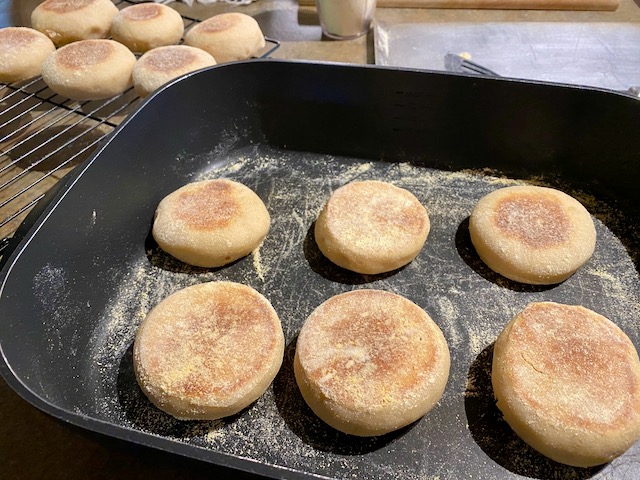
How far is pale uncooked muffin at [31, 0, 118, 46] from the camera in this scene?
1792 millimetres

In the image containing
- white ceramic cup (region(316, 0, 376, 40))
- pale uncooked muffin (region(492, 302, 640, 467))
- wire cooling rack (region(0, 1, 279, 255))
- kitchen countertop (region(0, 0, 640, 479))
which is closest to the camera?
kitchen countertop (region(0, 0, 640, 479))

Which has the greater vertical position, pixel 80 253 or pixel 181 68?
pixel 181 68

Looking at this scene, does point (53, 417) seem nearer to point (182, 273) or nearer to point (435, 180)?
point (182, 273)

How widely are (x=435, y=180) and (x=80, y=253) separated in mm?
957

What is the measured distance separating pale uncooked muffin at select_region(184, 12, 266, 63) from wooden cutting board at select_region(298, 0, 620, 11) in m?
0.79

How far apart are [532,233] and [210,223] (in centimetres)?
80

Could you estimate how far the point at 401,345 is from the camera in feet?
3.32

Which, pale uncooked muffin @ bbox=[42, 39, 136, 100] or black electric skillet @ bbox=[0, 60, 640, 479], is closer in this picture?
black electric skillet @ bbox=[0, 60, 640, 479]

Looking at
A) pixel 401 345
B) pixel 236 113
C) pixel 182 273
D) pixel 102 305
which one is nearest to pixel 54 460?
pixel 102 305

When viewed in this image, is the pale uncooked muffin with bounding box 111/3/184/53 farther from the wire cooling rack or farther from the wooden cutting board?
the wooden cutting board

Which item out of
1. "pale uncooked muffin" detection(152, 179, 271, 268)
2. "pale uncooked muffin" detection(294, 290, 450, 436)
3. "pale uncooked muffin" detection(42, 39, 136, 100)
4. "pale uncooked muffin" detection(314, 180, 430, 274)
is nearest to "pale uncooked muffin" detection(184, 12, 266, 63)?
"pale uncooked muffin" detection(42, 39, 136, 100)

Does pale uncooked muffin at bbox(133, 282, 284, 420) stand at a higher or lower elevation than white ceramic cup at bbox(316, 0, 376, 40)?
lower

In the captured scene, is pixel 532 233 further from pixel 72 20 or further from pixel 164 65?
pixel 72 20

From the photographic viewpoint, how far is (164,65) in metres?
1.56
